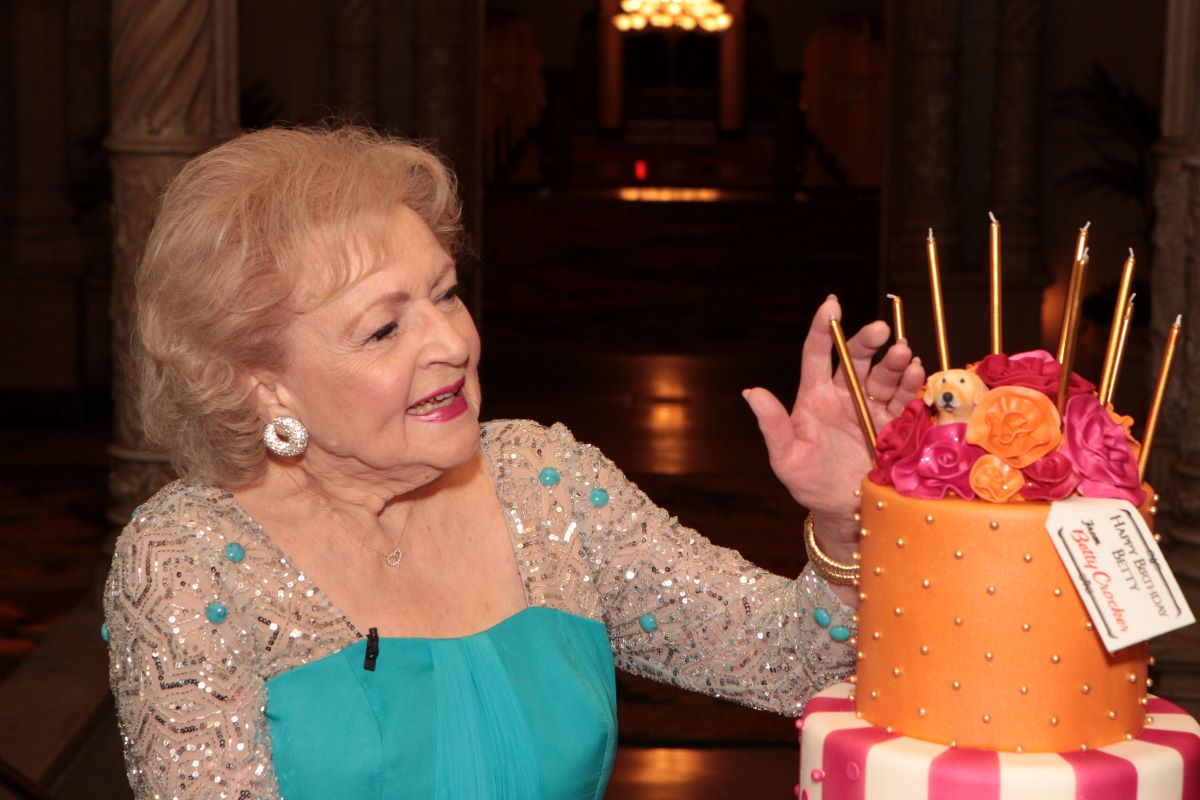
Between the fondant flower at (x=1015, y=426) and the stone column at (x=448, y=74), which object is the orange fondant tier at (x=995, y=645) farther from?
the stone column at (x=448, y=74)

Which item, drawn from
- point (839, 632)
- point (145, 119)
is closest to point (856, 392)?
point (839, 632)

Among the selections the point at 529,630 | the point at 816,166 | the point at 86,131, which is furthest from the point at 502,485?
the point at 816,166

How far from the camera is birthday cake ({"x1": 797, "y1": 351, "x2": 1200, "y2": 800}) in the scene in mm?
1635

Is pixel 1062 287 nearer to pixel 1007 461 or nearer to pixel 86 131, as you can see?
pixel 86 131

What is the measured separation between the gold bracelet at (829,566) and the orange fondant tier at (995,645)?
Result: 1.49 ft

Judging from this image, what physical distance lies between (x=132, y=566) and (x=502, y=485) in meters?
0.50

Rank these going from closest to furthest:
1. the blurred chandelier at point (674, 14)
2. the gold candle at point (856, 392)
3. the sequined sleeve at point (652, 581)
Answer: the gold candle at point (856, 392) < the sequined sleeve at point (652, 581) < the blurred chandelier at point (674, 14)

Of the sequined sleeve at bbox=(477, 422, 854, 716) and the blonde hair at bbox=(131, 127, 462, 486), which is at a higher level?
the blonde hair at bbox=(131, 127, 462, 486)

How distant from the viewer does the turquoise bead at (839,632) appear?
2.24 meters

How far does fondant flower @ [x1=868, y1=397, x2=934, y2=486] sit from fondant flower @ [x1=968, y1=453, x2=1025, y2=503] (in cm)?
8

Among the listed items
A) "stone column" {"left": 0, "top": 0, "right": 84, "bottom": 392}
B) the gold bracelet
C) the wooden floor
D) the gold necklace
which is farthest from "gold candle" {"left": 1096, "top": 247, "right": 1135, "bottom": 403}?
"stone column" {"left": 0, "top": 0, "right": 84, "bottom": 392}

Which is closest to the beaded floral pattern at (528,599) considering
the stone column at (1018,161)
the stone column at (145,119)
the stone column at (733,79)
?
the stone column at (145,119)

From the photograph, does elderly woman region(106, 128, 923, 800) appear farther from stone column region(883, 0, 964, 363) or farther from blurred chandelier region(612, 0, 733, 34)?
blurred chandelier region(612, 0, 733, 34)

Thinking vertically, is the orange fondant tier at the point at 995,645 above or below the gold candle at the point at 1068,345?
below
